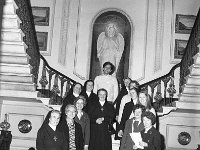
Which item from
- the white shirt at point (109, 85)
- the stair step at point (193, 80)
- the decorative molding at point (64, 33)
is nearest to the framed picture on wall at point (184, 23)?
the decorative molding at point (64, 33)

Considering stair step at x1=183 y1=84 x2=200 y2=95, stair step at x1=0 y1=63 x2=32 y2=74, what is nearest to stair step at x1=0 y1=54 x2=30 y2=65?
stair step at x1=0 y1=63 x2=32 y2=74

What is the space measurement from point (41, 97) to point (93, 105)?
2.50 meters

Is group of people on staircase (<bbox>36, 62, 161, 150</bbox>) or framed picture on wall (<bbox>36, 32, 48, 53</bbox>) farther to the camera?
framed picture on wall (<bbox>36, 32, 48, 53</bbox>)

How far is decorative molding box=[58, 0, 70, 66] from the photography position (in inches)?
525

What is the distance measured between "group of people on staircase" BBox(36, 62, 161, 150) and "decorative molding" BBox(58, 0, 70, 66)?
405 centimetres

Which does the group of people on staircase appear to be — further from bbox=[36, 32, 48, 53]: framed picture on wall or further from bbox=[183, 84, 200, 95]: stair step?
bbox=[36, 32, 48, 53]: framed picture on wall

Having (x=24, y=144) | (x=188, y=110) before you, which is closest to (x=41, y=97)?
(x=24, y=144)

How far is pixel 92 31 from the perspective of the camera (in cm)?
1364

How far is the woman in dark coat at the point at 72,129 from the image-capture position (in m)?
6.81

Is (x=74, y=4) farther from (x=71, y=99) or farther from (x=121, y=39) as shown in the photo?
(x=71, y=99)

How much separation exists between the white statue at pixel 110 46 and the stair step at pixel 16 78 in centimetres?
380

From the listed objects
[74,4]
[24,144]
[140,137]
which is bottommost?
[24,144]

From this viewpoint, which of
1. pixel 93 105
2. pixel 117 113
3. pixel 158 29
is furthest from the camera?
pixel 158 29

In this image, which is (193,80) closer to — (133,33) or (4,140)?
(133,33)
